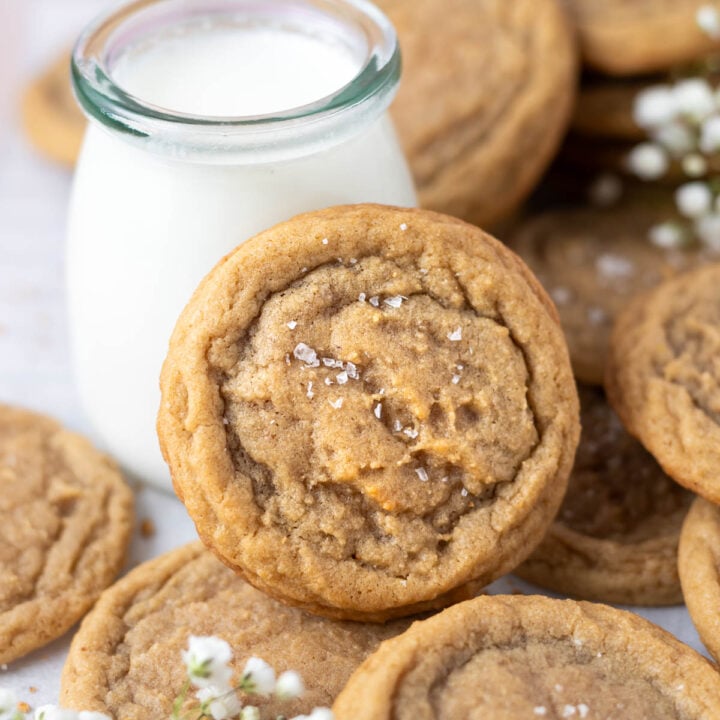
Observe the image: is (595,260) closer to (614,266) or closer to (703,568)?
(614,266)

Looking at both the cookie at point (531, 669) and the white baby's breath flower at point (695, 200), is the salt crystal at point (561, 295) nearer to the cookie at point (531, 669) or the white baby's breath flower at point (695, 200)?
the white baby's breath flower at point (695, 200)

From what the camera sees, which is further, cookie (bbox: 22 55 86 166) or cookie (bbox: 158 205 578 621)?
cookie (bbox: 22 55 86 166)

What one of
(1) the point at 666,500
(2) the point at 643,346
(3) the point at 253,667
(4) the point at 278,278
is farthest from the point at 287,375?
(1) the point at 666,500

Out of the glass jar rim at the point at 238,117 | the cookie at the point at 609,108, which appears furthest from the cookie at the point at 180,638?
the cookie at the point at 609,108

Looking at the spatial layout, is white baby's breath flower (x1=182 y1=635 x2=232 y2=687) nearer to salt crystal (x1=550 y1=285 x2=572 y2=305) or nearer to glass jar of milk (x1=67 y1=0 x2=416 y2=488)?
glass jar of milk (x1=67 y1=0 x2=416 y2=488)

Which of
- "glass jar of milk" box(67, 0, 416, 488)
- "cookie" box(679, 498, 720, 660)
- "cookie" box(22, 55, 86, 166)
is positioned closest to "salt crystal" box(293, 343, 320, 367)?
"glass jar of milk" box(67, 0, 416, 488)

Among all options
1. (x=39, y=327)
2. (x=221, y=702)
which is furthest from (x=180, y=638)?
(x=39, y=327)

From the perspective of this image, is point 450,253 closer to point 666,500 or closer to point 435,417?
point 435,417
